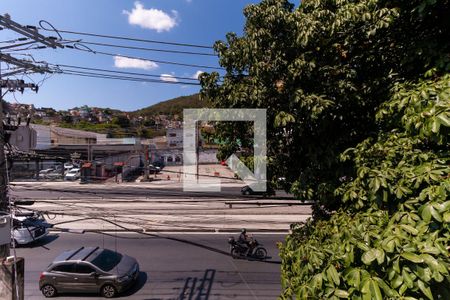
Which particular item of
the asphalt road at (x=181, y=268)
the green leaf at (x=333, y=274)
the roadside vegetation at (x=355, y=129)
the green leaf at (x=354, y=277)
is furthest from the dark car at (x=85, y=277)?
the green leaf at (x=354, y=277)

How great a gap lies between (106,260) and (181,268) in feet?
8.03

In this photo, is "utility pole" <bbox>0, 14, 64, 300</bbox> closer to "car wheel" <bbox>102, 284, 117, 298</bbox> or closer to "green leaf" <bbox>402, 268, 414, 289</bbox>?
"car wheel" <bbox>102, 284, 117, 298</bbox>

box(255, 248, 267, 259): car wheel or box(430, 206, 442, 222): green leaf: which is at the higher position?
box(430, 206, 442, 222): green leaf

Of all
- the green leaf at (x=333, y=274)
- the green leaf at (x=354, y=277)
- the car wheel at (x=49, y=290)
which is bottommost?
the car wheel at (x=49, y=290)

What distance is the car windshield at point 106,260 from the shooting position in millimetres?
9273

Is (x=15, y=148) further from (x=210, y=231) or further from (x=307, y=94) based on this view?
(x=210, y=231)

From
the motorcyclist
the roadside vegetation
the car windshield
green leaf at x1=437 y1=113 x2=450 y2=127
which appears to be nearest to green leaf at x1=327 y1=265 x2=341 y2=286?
the roadside vegetation

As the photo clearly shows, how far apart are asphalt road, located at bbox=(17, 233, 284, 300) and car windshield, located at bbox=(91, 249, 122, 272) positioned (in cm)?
83

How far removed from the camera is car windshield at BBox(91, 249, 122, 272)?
927 centimetres

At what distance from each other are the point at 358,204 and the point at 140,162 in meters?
33.2

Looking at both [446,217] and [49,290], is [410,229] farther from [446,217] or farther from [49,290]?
[49,290]

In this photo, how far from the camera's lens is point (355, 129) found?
4180 millimetres

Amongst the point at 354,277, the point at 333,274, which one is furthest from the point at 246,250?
the point at 354,277

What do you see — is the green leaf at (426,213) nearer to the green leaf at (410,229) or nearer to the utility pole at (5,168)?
the green leaf at (410,229)
